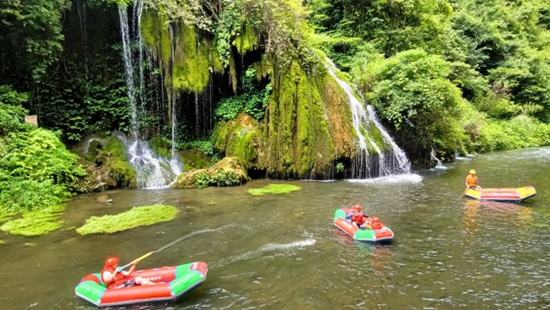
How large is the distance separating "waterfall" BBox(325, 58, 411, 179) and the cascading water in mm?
7552

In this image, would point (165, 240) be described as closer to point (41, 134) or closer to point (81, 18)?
point (41, 134)

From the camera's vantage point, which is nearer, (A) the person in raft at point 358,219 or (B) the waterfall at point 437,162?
(A) the person in raft at point 358,219

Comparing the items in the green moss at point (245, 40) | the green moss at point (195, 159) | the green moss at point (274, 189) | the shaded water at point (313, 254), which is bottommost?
the shaded water at point (313, 254)

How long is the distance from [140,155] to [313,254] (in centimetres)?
1089

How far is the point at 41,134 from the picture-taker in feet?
43.1

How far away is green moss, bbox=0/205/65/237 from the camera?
30.5ft

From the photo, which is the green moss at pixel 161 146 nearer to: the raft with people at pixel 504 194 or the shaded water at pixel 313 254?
the shaded water at pixel 313 254

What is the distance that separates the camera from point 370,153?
15.6 metres

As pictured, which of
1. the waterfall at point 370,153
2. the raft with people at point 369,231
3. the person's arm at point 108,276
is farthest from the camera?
the waterfall at point 370,153

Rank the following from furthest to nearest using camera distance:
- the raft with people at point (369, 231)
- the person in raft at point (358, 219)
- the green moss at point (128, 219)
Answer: the green moss at point (128, 219) < the person in raft at point (358, 219) < the raft with people at point (369, 231)

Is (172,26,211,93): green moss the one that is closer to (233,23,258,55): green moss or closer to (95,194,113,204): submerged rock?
(233,23,258,55): green moss

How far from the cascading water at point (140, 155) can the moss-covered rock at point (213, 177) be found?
1.01m

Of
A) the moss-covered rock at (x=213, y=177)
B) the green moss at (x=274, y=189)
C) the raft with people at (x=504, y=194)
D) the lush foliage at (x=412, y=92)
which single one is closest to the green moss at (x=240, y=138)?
the moss-covered rock at (x=213, y=177)

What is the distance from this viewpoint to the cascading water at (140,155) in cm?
1493
